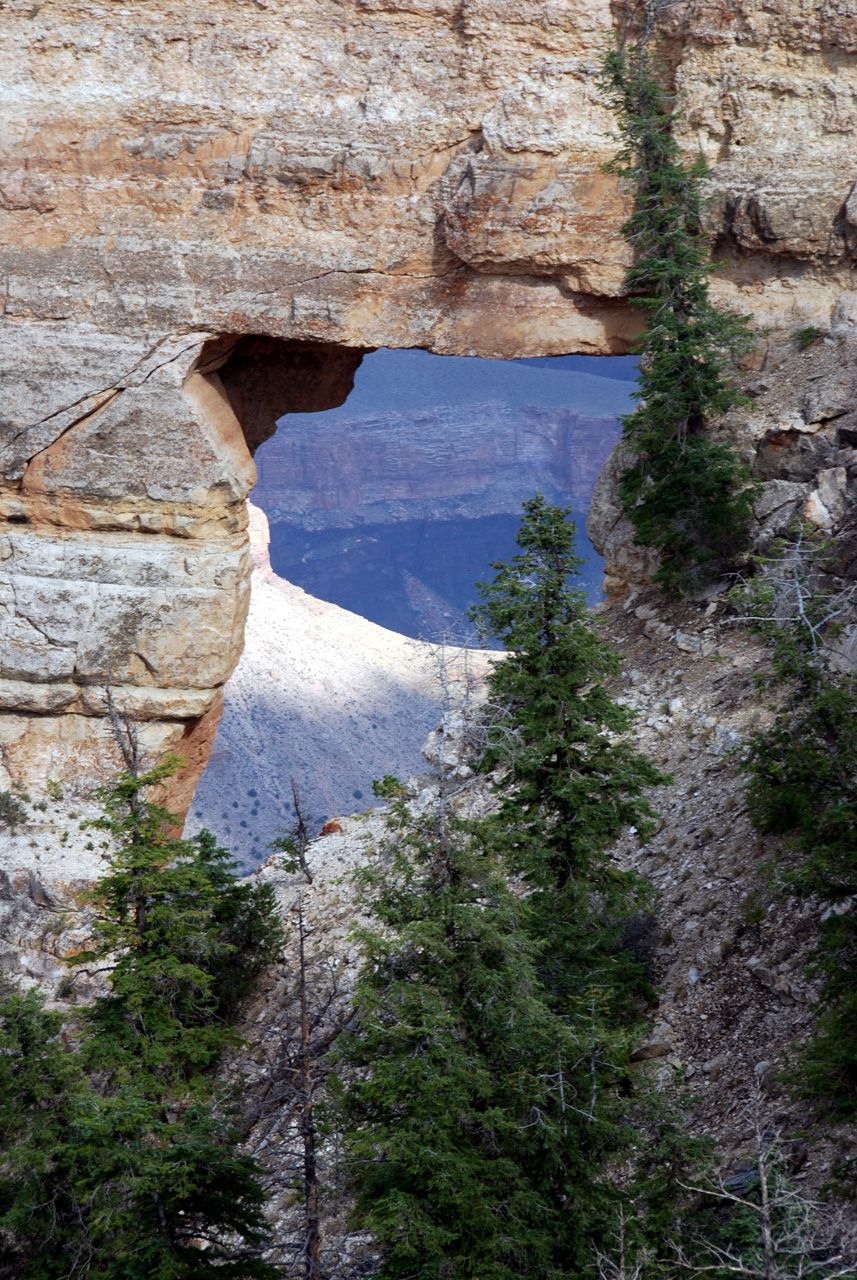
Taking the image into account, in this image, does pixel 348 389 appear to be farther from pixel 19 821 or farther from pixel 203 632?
pixel 19 821

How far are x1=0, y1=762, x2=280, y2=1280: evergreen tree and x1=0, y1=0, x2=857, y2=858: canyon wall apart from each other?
10.3 meters

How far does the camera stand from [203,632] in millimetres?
23922

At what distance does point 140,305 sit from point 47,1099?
55.9ft

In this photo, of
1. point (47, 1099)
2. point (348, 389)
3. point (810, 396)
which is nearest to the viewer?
point (47, 1099)

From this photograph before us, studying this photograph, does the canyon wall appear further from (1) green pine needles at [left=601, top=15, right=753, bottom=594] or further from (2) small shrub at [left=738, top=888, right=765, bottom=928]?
(2) small shrub at [left=738, top=888, right=765, bottom=928]

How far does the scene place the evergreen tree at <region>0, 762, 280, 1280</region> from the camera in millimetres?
11516

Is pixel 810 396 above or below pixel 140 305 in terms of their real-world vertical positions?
below

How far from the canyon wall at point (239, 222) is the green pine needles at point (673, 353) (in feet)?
2.92

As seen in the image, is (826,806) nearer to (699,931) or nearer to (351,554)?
(699,931)

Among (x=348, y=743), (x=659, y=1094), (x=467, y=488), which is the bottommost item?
(x=659, y=1094)

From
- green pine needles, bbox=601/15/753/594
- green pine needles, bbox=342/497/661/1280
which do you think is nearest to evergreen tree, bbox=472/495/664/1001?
green pine needles, bbox=342/497/661/1280

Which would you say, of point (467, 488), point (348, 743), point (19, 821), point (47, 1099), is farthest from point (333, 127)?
point (467, 488)

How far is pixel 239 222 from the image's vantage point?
23.4 meters

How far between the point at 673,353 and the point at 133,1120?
17412mm
